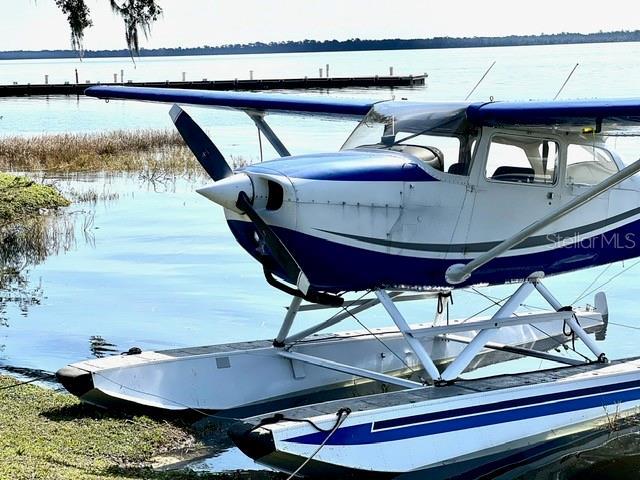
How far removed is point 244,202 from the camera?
7508 mm

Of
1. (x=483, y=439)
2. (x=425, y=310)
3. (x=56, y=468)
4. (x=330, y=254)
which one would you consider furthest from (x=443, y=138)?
(x=425, y=310)

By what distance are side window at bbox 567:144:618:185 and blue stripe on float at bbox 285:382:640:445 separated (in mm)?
1757

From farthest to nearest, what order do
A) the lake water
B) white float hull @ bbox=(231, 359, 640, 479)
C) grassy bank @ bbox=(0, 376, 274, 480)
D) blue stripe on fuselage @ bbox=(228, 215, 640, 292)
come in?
the lake water < blue stripe on fuselage @ bbox=(228, 215, 640, 292) < white float hull @ bbox=(231, 359, 640, 479) < grassy bank @ bbox=(0, 376, 274, 480)

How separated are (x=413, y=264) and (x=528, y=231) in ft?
3.01

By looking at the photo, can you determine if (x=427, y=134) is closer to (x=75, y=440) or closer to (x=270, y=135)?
(x=270, y=135)

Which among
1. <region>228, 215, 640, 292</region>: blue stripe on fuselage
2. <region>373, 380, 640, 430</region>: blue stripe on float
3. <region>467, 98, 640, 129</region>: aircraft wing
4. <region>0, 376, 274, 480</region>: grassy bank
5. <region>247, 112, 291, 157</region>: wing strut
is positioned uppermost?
<region>467, 98, 640, 129</region>: aircraft wing

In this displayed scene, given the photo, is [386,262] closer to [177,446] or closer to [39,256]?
[177,446]

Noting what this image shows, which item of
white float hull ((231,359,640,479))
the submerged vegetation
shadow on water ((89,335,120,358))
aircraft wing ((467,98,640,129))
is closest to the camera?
white float hull ((231,359,640,479))

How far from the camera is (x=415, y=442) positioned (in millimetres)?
7516

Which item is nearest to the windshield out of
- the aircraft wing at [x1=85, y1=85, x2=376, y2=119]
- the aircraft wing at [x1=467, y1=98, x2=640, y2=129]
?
the aircraft wing at [x1=467, y1=98, x2=640, y2=129]

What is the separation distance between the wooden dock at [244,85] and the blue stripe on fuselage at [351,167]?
202ft

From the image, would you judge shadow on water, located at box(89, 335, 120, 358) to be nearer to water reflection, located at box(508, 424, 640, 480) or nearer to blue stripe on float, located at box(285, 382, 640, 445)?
blue stripe on float, located at box(285, 382, 640, 445)

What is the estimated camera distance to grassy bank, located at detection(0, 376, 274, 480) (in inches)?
276

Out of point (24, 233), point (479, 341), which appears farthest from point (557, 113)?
point (24, 233)
